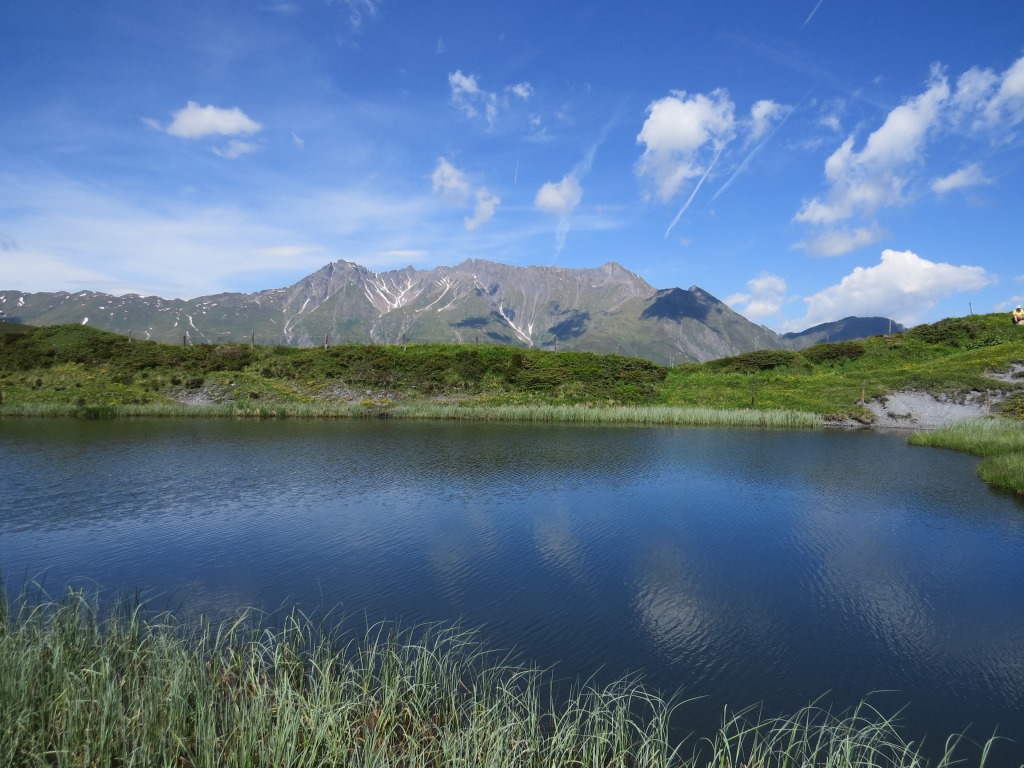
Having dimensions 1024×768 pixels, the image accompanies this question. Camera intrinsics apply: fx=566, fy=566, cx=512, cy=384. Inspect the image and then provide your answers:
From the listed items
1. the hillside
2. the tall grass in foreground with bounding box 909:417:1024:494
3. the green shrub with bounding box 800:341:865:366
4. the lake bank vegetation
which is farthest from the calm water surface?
the green shrub with bounding box 800:341:865:366

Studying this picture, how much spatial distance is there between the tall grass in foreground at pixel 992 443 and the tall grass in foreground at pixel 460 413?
1407 cm

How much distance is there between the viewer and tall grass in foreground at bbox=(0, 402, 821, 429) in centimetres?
5922

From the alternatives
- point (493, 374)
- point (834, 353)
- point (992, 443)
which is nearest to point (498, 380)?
point (493, 374)

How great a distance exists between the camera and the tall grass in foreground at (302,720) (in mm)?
6504

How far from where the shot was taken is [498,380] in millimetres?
85125

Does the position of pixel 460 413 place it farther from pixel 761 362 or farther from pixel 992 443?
pixel 761 362

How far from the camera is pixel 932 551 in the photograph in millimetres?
18578

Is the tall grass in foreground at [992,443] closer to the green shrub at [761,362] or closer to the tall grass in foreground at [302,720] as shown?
the tall grass in foreground at [302,720]

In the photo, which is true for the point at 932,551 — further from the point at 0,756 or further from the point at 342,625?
the point at 0,756

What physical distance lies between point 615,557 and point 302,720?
12.0m

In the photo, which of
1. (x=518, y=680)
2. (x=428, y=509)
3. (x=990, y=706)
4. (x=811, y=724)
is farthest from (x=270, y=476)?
(x=990, y=706)

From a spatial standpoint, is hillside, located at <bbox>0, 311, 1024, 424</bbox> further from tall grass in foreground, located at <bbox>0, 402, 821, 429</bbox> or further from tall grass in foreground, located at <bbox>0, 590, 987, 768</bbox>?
tall grass in foreground, located at <bbox>0, 590, 987, 768</bbox>

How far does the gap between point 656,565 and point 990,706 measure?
799cm

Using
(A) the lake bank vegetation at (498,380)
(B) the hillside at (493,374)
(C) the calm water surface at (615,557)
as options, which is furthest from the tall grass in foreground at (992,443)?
(B) the hillside at (493,374)
